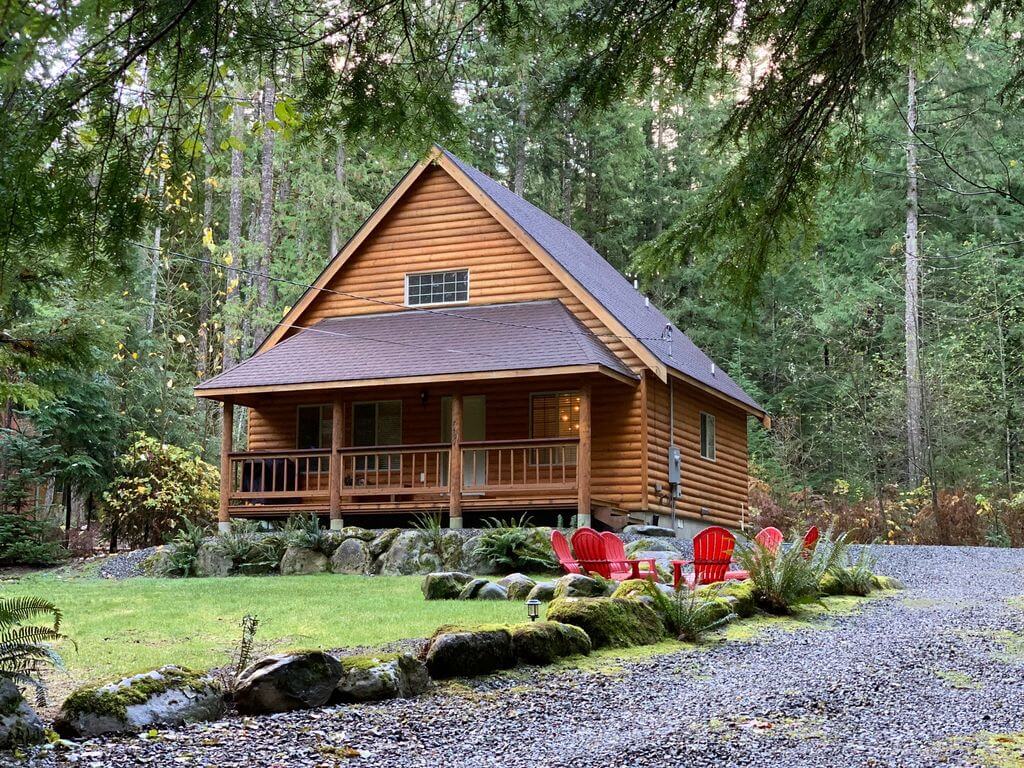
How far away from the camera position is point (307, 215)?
34906mm

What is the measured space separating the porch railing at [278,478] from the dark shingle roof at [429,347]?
1.37m

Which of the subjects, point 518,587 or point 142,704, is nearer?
point 142,704

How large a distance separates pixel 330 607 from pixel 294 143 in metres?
6.92

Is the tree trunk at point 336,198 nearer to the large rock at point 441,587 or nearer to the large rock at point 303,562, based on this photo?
the large rock at point 303,562

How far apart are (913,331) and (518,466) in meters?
13.7

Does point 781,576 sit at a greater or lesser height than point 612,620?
greater

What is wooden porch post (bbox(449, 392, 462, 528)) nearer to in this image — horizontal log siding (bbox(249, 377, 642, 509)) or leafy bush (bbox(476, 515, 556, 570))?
horizontal log siding (bbox(249, 377, 642, 509))

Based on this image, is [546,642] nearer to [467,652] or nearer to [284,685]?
[467,652]

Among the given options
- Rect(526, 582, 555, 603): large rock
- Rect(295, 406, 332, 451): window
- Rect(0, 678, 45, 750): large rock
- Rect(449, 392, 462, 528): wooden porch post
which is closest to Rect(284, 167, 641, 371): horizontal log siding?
Rect(295, 406, 332, 451): window

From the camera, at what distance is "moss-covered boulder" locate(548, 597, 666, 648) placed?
8312 mm

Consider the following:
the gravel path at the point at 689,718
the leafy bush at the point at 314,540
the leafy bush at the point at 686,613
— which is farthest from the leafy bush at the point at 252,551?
the gravel path at the point at 689,718

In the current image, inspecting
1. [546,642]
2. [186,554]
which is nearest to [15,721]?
[546,642]

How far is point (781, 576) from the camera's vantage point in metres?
10.4

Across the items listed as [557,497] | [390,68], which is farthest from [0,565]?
[390,68]
